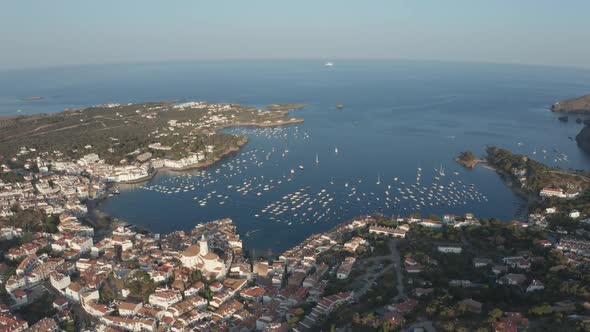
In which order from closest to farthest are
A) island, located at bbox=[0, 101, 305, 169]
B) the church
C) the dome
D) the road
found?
the road < the church < the dome < island, located at bbox=[0, 101, 305, 169]

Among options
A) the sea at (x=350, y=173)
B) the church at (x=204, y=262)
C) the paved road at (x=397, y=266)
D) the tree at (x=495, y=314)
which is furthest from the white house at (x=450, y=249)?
the church at (x=204, y=262)

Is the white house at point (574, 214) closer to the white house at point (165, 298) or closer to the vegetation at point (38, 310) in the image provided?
the white house at point (165, 298)

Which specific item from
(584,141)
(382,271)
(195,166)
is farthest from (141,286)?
(584,141)

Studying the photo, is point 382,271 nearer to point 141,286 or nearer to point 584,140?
point 141,286

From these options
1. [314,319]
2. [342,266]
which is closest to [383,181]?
[342,266]

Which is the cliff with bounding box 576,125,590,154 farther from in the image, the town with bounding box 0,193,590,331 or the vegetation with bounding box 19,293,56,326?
the vegetation with bounding box 19,293,56,326

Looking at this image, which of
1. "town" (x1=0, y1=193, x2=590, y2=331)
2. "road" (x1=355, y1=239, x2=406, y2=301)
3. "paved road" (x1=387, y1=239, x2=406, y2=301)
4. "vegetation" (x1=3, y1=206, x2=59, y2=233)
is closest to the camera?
"town" (x1=0, y1=193, x2=590, y2=331)

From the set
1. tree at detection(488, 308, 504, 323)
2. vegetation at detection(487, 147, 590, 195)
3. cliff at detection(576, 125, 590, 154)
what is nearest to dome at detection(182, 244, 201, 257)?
tree at detection(488, 308, 504, 323)

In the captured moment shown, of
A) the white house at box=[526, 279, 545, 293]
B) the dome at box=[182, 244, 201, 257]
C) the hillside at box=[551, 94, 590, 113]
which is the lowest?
the dome at box=[182, 244, 201, 257]

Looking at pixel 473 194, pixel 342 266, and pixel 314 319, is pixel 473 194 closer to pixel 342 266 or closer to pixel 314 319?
pixel 342 266
